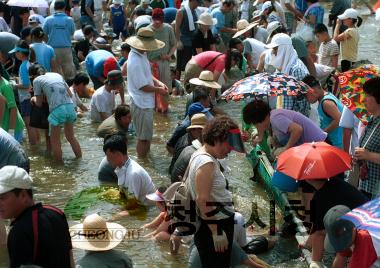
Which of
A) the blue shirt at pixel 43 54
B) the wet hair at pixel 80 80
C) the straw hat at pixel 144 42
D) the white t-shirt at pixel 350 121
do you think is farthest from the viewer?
the blue shirt at pixel 43 54

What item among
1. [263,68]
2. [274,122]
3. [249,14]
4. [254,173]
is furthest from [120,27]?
[274,122]

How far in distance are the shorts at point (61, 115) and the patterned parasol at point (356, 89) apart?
383 centimetres

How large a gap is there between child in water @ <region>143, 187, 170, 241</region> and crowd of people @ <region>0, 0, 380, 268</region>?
0.05 feet

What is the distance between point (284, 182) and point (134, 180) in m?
1.45

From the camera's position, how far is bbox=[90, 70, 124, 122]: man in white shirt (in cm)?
1100

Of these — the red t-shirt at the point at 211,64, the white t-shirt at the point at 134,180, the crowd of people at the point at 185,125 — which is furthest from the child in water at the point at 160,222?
the red t-shirt at the point at 211,64

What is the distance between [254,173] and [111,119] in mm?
2238

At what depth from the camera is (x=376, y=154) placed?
20.5 ft

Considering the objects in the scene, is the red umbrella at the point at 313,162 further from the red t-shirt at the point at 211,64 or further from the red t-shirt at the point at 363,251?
the red t-shirt at the point at 211,64

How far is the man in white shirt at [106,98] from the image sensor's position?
36.1 ft

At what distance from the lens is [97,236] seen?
17.5ft

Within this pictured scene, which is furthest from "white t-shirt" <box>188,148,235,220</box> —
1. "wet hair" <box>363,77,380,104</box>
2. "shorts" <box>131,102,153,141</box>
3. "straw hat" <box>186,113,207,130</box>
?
"shorts" <box>131,102,153,141</box>

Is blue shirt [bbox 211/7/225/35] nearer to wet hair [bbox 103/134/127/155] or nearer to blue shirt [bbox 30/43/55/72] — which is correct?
blue shirt [bbox 30/43/55/72]

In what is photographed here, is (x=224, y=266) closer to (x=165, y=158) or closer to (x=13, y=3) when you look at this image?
(x=165, y=158)
